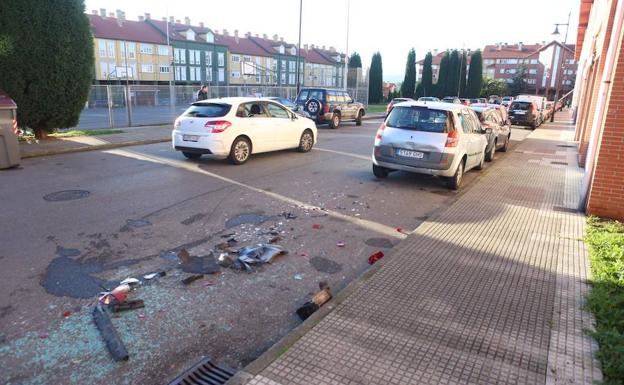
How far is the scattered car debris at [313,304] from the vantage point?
3842mm

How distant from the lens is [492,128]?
44.7 feet

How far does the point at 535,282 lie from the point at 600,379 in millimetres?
1602

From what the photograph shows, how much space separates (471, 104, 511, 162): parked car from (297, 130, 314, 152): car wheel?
5.01 metres

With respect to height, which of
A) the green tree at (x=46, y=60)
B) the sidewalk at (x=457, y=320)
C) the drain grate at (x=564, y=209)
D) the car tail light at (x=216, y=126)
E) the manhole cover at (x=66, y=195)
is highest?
the green tree at (x=46, y=60)

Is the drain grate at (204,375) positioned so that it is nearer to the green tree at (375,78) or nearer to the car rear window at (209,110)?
the car rear window at (209,110)

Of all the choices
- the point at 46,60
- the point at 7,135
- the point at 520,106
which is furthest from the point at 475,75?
the point at 7,135

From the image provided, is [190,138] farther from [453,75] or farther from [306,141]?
[453,75]

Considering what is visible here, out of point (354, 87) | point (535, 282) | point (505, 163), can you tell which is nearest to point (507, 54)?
point (354, 87)

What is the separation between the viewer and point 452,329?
3.54 m

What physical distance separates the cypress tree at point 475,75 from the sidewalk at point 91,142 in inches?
2725

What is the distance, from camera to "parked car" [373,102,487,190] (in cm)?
866

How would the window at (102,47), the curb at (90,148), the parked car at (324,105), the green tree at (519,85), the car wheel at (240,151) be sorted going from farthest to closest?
the green tree at (519,85) < the window at (102,47) < the parked car at (324,105) < the curb at (90,148) < the car wheel at (240,151)

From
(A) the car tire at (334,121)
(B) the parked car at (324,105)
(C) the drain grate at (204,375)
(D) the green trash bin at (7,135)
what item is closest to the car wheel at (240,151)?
(D) the green trash bin at (7,135)

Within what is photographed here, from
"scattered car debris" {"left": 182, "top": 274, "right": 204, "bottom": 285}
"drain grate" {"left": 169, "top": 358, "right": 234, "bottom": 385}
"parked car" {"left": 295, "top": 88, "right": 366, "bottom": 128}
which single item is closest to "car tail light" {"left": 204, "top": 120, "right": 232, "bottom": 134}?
"scattered car debris" {"left": 182, "top": 274, "right": 204, "bottom": 285}
